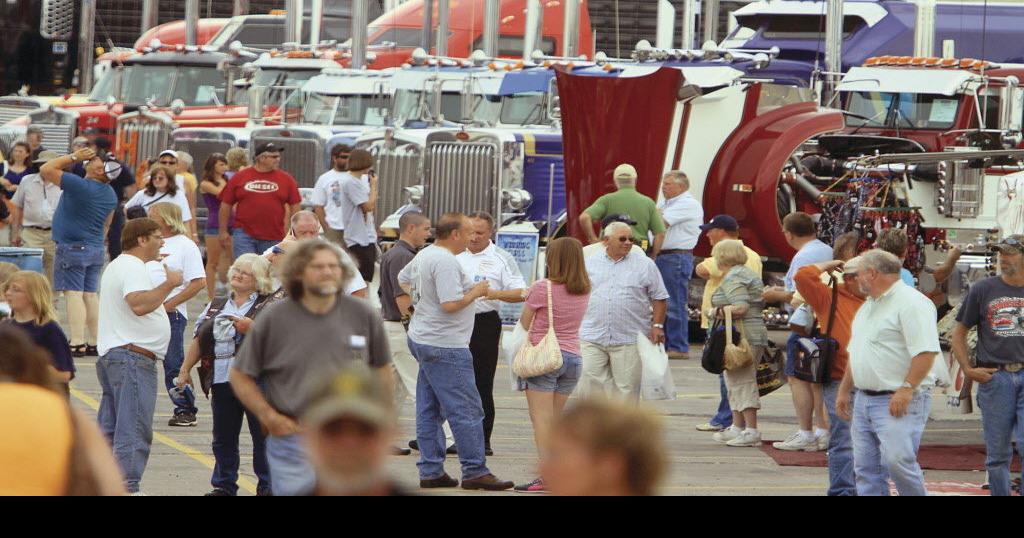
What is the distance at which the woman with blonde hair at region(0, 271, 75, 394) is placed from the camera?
352 inches

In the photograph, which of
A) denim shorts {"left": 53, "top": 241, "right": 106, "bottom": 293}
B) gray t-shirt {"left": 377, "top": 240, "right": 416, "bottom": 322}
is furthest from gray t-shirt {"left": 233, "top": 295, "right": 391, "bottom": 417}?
denim shorts {"left": 53, "top": 241, "right": 106, "bottom": 293}

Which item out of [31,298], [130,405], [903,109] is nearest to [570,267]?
[130,405]

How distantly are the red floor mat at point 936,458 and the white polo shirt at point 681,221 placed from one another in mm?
4461

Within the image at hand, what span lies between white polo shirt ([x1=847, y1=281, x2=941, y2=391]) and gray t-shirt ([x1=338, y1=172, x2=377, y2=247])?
9313 millimetres

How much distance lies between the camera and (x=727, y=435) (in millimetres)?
12562

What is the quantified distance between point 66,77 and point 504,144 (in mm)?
6578

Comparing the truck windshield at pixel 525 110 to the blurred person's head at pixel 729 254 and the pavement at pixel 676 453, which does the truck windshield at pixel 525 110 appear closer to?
the pavement at pixel 676 453

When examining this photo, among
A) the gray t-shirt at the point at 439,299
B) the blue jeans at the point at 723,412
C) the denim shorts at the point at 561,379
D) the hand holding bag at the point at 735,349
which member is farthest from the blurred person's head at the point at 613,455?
the blue jeans at the point at 723,412

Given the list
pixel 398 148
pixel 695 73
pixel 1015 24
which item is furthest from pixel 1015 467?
pixel 1015 24

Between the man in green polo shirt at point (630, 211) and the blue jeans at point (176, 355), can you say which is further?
the man in green polo shirt at point (630, 211)

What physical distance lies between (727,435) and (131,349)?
15.8 ft

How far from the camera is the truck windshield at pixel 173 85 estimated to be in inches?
1161

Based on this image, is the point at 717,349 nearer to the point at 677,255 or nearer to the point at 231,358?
the point at 231,358
